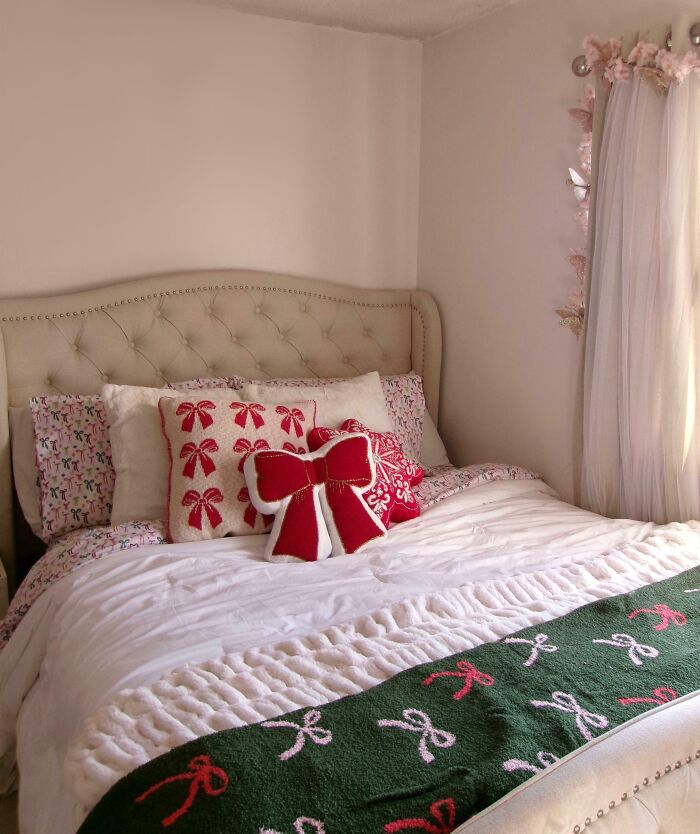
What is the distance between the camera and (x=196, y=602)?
70.1 inches

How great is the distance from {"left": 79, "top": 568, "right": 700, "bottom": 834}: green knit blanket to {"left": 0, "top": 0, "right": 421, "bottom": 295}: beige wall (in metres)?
1.76

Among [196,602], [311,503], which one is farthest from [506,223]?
[196,602]

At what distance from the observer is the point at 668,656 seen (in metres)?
1.49

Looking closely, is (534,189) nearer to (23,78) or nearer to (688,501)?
(688,501)

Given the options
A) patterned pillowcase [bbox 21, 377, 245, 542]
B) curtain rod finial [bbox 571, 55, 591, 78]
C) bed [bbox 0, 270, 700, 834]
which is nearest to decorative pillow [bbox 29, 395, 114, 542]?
patterned pillowcase [bbox 21, 377, 245, 542]

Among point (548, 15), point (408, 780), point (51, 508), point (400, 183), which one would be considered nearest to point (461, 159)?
point (400, 183)

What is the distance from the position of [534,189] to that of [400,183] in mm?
629

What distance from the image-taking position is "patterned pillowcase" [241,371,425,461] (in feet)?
9.27

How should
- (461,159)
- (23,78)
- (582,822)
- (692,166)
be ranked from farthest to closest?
(461,159) < (23,78) < (692,166) < (582,822)

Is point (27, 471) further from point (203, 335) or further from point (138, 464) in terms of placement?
point (203, 335)

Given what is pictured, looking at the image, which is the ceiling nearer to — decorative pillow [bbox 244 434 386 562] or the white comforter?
decorative pillow [bbox 244 434 386 562]

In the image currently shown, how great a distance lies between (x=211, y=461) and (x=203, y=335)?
2.19 feet

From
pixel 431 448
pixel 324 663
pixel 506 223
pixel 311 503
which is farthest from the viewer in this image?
pixel 431 448

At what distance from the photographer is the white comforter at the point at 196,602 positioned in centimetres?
154
